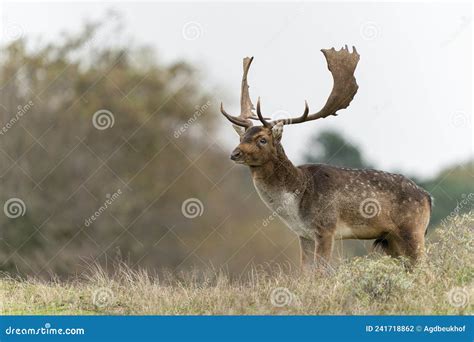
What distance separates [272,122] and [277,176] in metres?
0.66

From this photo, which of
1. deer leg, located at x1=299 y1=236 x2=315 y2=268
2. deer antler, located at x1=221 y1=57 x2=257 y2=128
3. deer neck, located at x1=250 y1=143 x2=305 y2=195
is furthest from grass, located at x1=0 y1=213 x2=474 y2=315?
deer antler, located at x1=221 y1=57 x2=257 y2=128

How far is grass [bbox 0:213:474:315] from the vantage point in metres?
9.46

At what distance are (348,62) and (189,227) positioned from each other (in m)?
18.7

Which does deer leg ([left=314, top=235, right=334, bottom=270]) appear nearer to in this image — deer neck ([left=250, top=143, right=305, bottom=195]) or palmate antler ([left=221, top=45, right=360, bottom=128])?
deer neck ([left=250, top=143, right=305, bottom=195])

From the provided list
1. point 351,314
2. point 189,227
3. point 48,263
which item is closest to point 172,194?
point 189,227

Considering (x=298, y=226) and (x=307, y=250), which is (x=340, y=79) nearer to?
(x=298, y=226)

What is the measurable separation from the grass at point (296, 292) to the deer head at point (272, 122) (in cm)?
137

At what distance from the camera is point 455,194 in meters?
37.6

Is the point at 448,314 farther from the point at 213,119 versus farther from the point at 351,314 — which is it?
the point at 213,119

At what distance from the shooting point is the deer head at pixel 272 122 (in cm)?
1074

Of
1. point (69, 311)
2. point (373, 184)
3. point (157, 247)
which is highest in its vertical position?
point (373, 184)

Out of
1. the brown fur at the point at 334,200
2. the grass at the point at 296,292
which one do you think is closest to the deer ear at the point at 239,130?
the brown fur at the point at 334,200

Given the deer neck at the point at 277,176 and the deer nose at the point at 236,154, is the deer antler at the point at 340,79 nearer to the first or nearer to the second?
the deer neck at the point at 277,176

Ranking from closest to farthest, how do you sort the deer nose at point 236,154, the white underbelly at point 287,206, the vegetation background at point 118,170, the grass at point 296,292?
1. the grass at point 296,292
2. the deer nose at point 236,154
3. the white underbelly at point 287,206
4. the vegetation background at point 118,170
